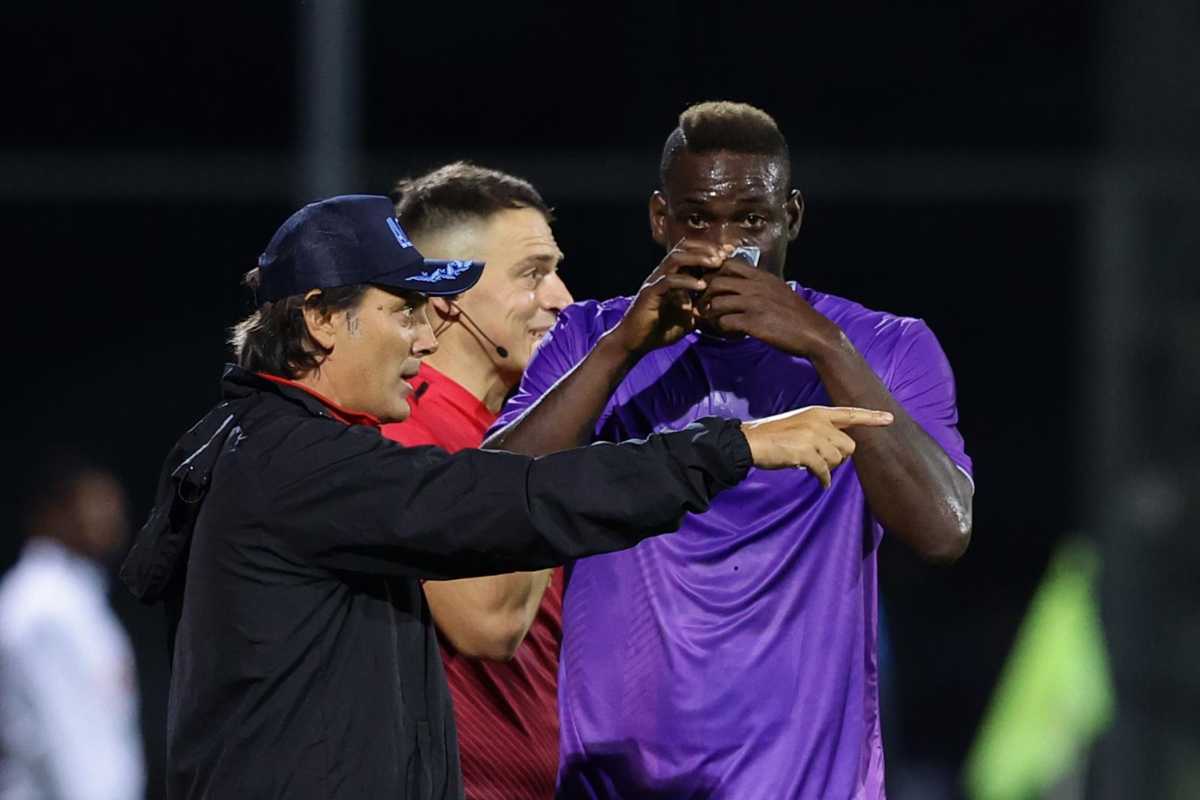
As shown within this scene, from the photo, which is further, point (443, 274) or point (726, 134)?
point (726, 134)

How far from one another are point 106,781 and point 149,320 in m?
8.17

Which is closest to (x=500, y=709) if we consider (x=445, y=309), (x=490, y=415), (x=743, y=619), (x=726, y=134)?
(x=490, y=415)

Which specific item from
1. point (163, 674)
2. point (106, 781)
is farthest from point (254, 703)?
point (163, 674)

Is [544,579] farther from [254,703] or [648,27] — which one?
[648,27]

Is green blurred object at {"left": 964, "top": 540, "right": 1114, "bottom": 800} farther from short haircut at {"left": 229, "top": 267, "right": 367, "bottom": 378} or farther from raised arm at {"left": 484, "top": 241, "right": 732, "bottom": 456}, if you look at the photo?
short haircut at {"left": 229, "top": 267, "right": 367, "bottom": 378}

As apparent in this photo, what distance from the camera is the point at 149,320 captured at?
16641 mm

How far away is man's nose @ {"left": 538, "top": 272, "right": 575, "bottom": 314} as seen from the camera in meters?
4.64

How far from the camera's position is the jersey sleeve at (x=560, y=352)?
3.77 metres

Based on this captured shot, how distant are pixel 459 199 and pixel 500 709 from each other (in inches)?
46.6

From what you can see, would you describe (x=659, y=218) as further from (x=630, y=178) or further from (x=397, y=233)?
(x=630, y=178)

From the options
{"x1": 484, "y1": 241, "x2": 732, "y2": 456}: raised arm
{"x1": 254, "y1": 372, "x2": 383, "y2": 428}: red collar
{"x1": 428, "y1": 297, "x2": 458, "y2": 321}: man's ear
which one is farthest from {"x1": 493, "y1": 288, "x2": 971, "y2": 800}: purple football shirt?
{"x1": 428, "y1": 297, "x2": 458, "y2": 321}: man's ear

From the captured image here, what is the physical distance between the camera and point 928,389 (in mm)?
3609

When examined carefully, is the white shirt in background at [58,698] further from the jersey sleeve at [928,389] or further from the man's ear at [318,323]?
the jersey sleeve at [928,389]

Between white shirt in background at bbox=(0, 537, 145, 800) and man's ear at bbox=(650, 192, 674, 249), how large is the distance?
18.6ft
